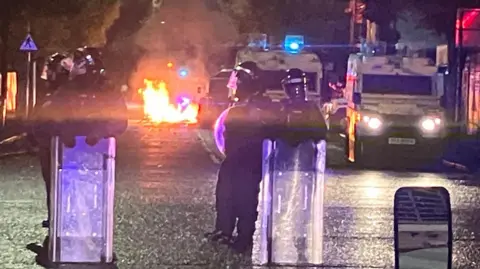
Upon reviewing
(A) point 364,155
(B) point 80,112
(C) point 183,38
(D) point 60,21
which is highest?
(C) point 183,38

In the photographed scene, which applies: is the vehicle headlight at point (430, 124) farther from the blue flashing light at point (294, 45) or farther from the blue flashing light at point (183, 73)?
the blue flashing light at point (183, 73)

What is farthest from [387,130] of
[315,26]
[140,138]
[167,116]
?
[315,26]

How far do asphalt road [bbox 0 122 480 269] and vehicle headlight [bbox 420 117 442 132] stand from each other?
5.30 ft

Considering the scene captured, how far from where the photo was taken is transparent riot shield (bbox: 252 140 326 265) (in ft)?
35.0

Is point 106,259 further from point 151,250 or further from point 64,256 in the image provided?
point 151,250

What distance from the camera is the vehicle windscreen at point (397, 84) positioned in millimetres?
24781

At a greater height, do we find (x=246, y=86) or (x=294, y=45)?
(x=294, y=45)

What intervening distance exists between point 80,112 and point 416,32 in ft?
110

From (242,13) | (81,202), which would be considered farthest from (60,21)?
(81,202)

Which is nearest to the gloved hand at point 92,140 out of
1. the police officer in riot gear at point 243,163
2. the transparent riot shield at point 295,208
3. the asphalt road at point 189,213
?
the asphalt road at point 189,213

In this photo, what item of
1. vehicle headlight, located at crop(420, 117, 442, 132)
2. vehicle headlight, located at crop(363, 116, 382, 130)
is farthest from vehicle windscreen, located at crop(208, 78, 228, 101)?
vehicle headlight, located at crop(420, 117, 442, 132)

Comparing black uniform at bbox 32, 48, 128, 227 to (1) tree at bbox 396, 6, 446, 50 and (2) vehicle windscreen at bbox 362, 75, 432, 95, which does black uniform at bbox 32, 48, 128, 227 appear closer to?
(2) vehicle windscreen at bbox 362, 75, 432, 95

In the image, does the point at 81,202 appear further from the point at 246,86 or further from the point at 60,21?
the point at 60,21

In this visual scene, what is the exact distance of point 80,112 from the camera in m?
10.8
